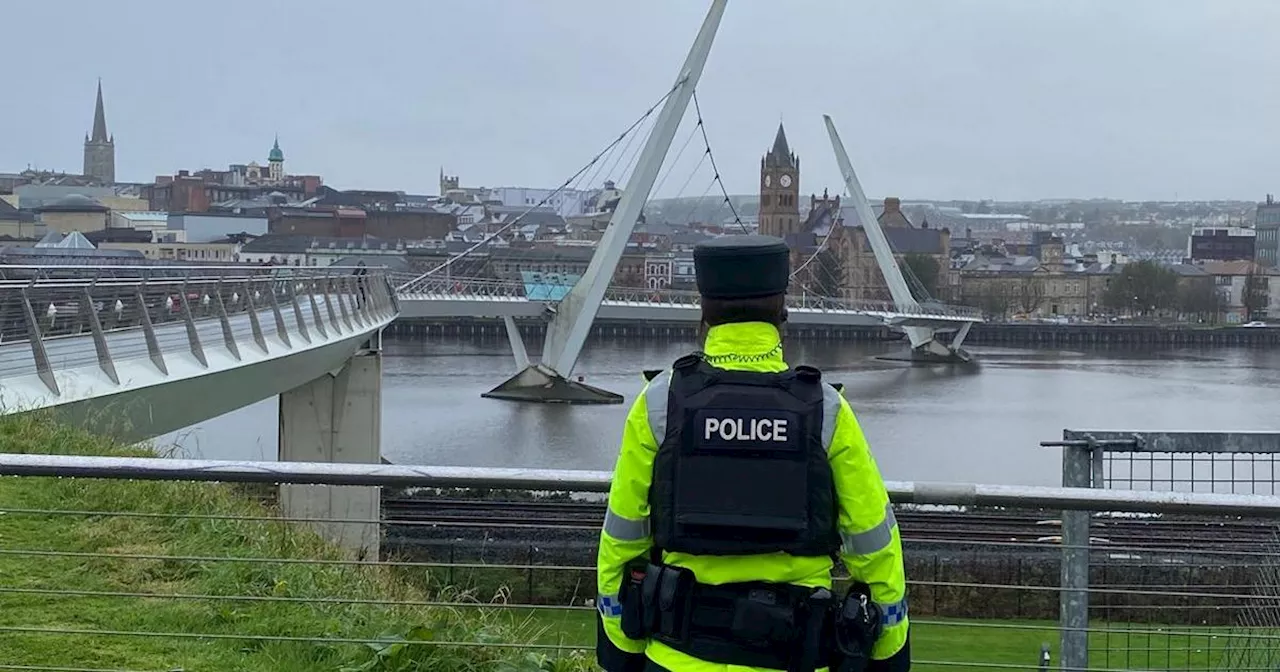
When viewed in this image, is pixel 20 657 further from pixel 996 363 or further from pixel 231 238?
pixel 231 238

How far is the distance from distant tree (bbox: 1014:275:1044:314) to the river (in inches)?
807

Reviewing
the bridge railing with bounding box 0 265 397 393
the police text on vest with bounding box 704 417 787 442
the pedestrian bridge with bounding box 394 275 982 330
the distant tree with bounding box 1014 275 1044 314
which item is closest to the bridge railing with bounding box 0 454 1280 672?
the police text on vest with bounding box 704 417 787 442

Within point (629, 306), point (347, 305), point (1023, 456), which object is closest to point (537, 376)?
point (629, 306)

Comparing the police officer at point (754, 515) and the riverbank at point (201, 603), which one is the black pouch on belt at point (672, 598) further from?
the riverbank at point (201, 603)

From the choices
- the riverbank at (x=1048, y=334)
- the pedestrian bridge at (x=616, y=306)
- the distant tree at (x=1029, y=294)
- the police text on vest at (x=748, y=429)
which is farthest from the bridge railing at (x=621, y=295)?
the police text on vest at (x=748, y=429)

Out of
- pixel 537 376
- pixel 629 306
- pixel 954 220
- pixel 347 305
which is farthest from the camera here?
pixel 954 220

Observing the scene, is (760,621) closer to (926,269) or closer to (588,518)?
(588,518)

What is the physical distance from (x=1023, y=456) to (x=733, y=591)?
788 inches

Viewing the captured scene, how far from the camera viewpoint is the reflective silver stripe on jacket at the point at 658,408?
1.70 meters

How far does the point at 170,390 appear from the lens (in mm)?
8180

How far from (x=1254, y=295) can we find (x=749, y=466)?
76.6 m

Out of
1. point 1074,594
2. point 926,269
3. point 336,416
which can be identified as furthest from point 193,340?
point 926,269

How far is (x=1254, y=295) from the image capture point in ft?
239

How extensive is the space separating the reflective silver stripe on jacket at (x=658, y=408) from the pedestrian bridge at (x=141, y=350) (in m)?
5.12
